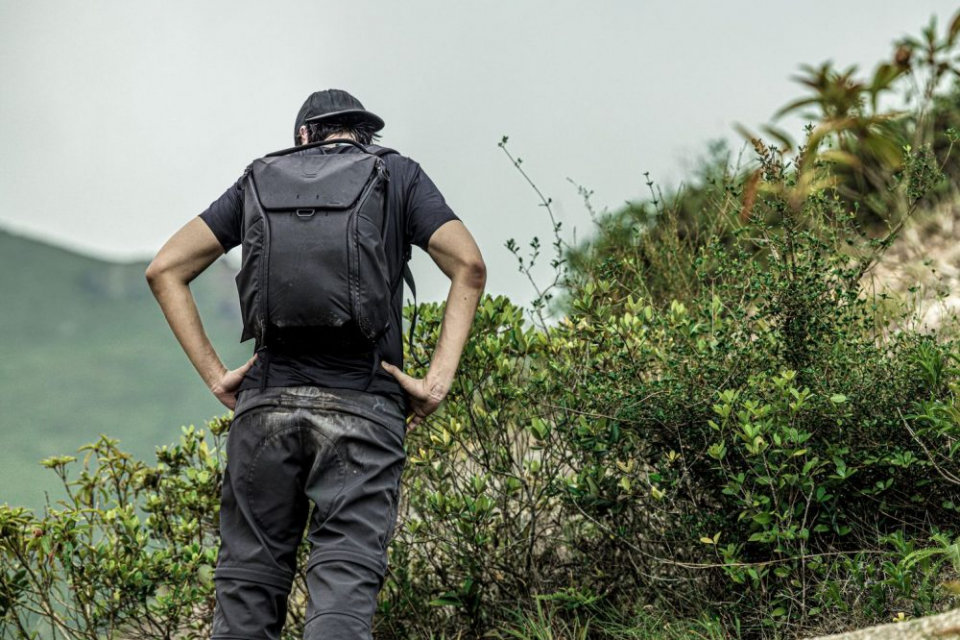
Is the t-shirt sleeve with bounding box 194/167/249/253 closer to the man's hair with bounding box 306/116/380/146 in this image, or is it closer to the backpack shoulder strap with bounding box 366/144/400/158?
the man's hair with bounding box 306/116/380/146

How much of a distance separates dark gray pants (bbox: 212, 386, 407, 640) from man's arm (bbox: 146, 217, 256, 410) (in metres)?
0.40

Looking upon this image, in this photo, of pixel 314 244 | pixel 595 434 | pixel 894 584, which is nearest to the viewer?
pixel 314 244

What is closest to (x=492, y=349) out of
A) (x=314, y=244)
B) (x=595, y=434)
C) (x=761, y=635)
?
(x=595, y=434)

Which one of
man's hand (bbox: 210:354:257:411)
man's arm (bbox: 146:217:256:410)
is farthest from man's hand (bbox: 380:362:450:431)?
man's arm (bbox: 146:217:256:410)

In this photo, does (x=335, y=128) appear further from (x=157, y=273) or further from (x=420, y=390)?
(x=420, y=390)

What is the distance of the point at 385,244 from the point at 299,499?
2.84 ft

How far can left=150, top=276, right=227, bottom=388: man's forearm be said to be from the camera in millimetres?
3461

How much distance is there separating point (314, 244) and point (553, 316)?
5.74ft

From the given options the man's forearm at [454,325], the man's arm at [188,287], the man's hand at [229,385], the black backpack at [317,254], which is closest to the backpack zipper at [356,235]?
the black backpack at [317,254]

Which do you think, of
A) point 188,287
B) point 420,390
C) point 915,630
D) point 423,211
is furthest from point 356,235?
point 915,630

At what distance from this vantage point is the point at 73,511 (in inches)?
181

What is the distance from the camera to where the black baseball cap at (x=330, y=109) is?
11.3 feet

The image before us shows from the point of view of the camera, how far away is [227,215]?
3438 millimetres

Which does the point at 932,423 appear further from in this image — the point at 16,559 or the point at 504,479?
the point at 16,559
